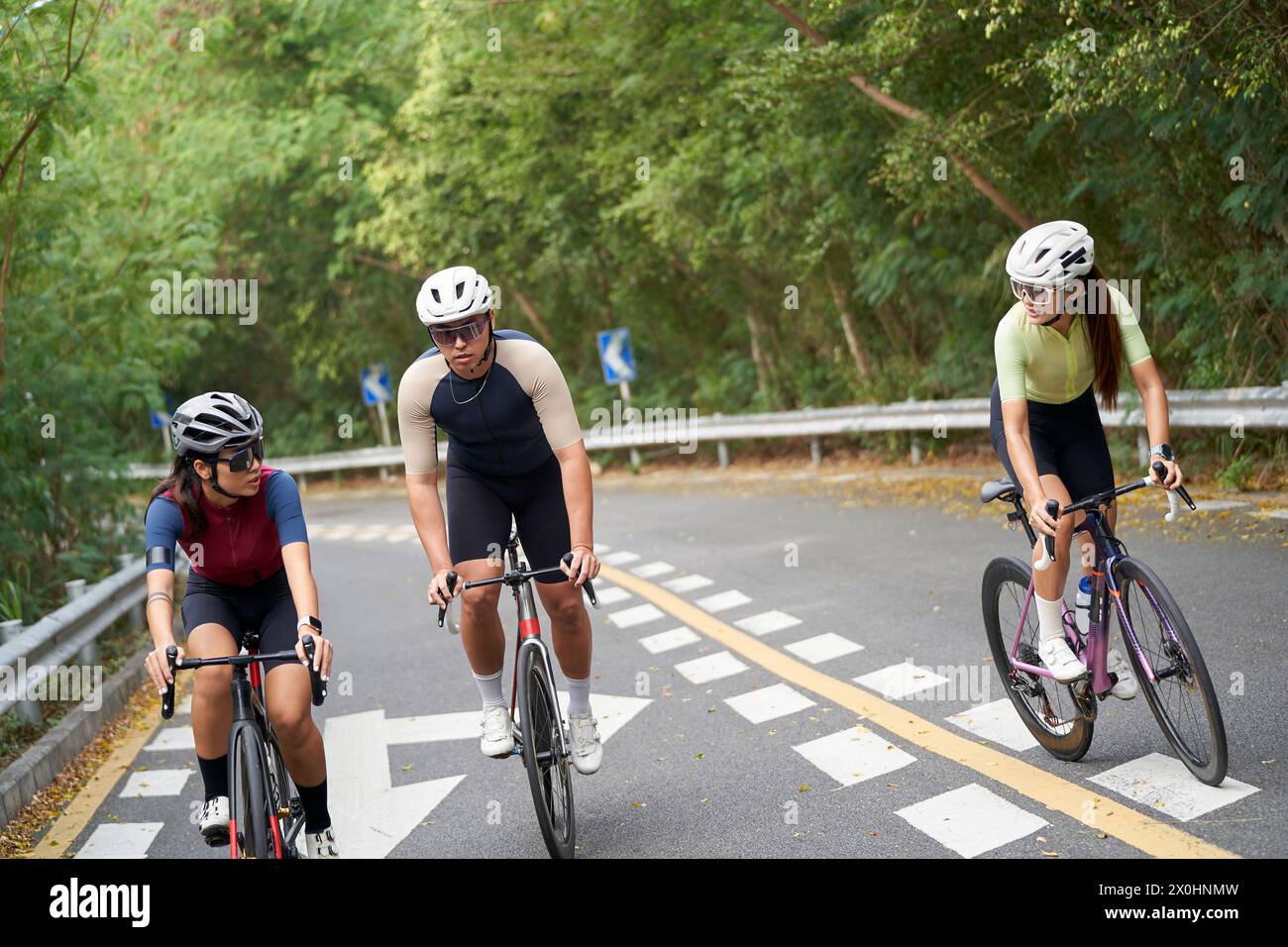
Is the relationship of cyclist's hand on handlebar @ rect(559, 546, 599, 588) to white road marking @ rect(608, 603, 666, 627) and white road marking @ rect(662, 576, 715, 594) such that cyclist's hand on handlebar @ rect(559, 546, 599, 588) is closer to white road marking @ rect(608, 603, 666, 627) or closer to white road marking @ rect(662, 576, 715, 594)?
white road marking @ rect(608, 603, 666, 627)

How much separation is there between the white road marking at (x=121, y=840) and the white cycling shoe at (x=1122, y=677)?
4.36 metres

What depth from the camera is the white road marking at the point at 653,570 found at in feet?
40.0

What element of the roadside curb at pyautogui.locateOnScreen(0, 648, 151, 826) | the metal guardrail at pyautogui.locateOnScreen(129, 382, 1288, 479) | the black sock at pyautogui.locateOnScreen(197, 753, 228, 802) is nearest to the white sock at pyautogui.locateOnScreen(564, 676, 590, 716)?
the black sock at pyautogui.locateOnScreen(197, 753, 228, 802)

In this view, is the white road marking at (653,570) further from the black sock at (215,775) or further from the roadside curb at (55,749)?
the black sock at (215,775)

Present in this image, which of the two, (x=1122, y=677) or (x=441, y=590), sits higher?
(x=441, y=590)

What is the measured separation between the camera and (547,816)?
16.2 feet

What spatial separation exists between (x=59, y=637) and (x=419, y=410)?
190 inches

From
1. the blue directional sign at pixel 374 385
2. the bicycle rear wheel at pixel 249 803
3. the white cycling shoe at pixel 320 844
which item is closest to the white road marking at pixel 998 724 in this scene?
the white cycling shoe at pixel 320 844

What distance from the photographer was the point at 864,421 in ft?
61.6

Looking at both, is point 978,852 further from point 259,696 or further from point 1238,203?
point 1238,203

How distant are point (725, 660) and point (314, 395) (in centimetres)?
3366

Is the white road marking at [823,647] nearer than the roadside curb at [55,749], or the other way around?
the roadside curb at [55,749]

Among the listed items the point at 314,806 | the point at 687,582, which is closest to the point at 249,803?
the point at 314,806

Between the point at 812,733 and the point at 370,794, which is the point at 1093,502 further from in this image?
the point at 370,794
